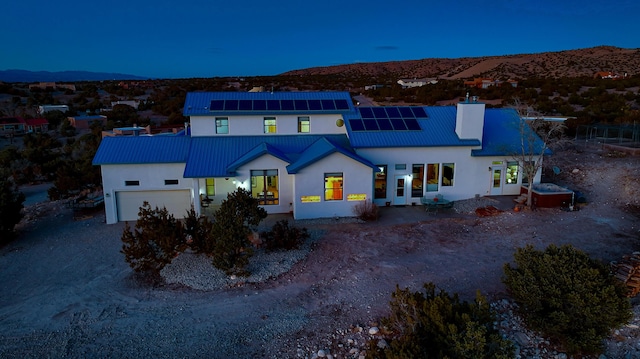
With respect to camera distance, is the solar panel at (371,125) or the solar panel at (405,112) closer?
the solar panel at (371,125)

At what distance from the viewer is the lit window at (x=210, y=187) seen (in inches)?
786

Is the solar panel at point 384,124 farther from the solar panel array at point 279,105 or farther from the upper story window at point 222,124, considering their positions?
the upper story window at point 222,124

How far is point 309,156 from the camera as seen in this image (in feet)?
64.1

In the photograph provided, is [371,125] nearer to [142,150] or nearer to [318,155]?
[318,155]

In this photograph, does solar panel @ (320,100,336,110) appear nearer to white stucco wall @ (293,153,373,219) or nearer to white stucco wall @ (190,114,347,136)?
white stucco wall @ (190,114,347,136)

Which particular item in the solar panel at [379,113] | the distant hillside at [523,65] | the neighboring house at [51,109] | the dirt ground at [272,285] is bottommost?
the dirt ground at [272,285]

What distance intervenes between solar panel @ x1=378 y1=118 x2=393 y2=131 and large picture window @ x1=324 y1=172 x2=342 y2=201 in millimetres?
4176

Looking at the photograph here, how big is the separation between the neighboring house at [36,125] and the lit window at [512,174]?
52357 mm

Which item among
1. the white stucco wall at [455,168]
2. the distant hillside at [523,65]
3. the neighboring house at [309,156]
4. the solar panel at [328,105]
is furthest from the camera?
the distant hillside at [523,65]

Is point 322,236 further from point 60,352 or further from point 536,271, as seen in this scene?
point 60,352

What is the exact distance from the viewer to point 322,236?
17.0m

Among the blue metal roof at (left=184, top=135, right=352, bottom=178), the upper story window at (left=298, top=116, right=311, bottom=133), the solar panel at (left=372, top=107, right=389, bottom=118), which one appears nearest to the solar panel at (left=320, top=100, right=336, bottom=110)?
the upper story window at (left=298, top=116, right=311, bottom=133)

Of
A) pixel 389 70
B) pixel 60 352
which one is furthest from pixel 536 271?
pixel 389 70

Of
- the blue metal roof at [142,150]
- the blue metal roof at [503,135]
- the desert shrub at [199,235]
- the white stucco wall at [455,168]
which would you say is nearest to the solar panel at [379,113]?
the white stucco wall at [455,168]
